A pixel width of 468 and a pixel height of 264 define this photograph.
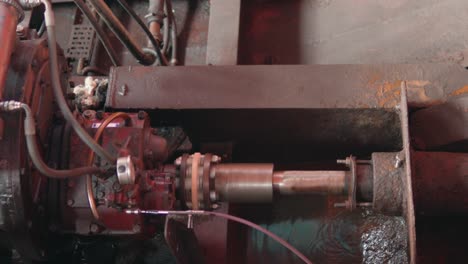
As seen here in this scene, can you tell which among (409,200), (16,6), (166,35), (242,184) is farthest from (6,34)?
(409,200)

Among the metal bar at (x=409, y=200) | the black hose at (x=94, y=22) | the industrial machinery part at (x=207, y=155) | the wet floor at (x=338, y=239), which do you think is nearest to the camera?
the metal bar at (x=409, y=200)

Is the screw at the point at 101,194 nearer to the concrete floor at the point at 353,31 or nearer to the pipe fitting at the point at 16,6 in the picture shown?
the pipe fitting at the point at 16,6

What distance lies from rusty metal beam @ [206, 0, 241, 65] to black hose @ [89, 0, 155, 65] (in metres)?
0.22

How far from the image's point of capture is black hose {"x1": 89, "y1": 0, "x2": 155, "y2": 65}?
4.37 feet

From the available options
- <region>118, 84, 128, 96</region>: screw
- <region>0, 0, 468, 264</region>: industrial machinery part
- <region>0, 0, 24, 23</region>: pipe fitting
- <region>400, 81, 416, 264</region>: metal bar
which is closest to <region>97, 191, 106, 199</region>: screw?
<region>0, 0, 468, 264</region>: industrial machinery part

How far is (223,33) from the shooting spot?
5.08ft

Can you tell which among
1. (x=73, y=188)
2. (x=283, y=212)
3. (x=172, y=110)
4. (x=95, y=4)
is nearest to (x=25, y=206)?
Result: (x=73, y=188)

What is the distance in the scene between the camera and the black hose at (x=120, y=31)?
133 cm

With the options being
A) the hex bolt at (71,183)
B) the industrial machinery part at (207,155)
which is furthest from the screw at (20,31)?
the hex bolt at (71,183)

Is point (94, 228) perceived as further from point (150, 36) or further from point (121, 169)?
point (150, 36)

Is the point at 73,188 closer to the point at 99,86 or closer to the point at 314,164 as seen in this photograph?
the point at 99,86

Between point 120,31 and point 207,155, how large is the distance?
501 millimetres

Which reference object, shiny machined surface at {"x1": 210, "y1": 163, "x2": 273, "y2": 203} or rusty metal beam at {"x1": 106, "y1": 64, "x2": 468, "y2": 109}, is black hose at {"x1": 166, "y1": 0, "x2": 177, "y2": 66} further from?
shiny machined surface at {"x1": 210, "y1": 163, "x2": 273, "y2": 203}

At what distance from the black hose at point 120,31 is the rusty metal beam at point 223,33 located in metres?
0.22
